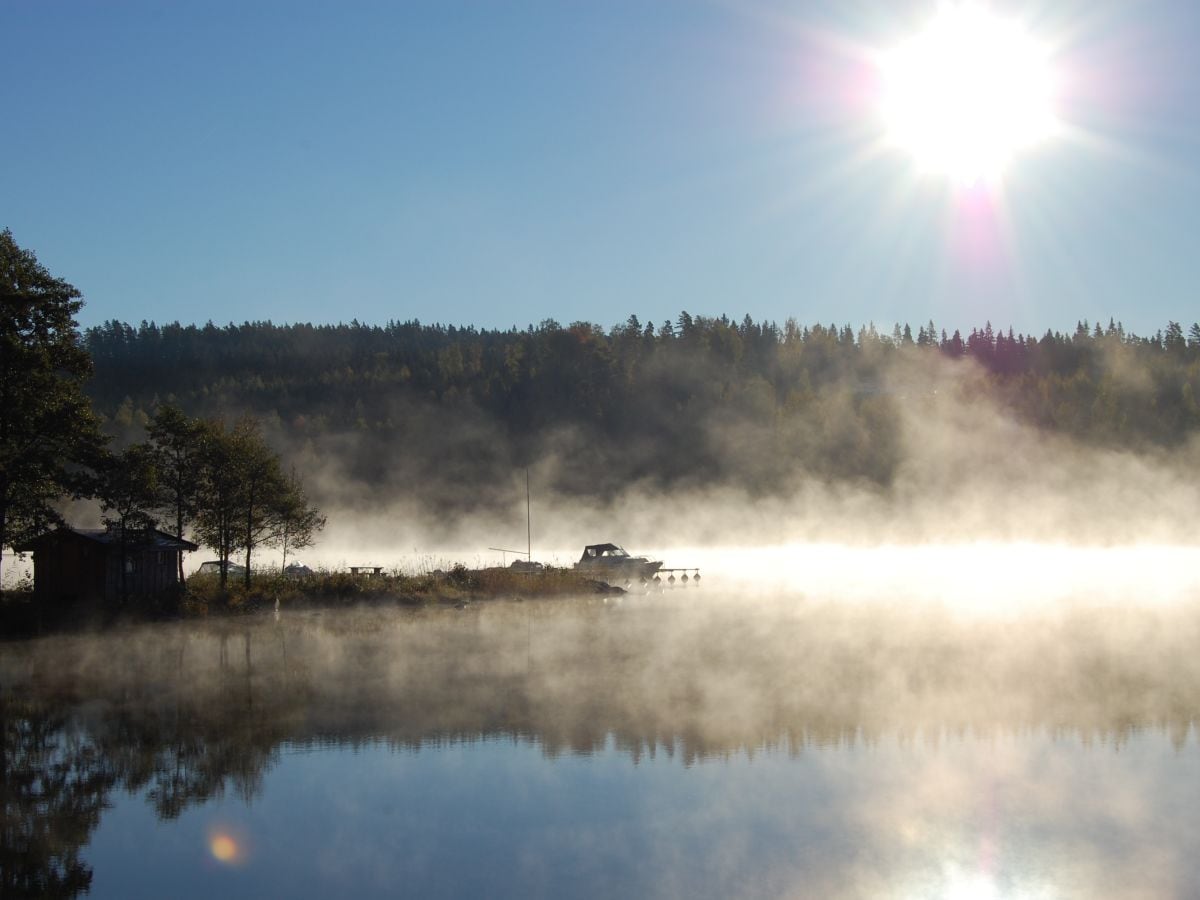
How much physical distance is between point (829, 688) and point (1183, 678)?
7.99 m

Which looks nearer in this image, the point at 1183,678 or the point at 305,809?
the point at 305,809

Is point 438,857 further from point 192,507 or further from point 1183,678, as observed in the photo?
point 192,507

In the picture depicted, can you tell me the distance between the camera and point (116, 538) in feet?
136

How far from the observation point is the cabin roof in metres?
39.6

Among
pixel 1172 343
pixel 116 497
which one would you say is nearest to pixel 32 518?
pixel 116 497

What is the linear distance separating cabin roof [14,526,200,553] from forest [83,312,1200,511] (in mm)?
80451

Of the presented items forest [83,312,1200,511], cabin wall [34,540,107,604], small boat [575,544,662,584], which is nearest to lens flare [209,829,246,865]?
cabin wall [34,540,107,604]

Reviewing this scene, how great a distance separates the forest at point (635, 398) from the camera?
132875 mm

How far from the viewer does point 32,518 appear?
35781 mm

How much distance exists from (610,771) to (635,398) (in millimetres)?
134411

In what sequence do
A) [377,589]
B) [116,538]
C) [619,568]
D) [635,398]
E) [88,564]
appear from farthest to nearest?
[635,398] < [619,568] < [377,589] < [88,564] < [116,538]

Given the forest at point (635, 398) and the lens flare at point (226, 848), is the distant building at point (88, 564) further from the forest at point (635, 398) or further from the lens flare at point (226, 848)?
the forest at point (635, 398)

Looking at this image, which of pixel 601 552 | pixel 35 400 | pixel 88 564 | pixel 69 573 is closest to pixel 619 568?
pixel 601 552

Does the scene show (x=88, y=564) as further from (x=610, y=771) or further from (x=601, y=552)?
(x=601, y=552)
